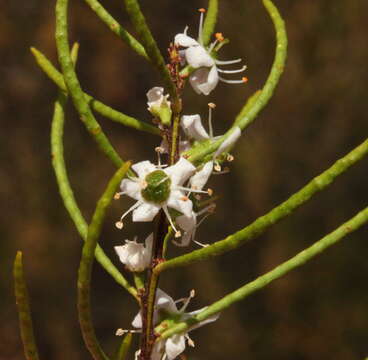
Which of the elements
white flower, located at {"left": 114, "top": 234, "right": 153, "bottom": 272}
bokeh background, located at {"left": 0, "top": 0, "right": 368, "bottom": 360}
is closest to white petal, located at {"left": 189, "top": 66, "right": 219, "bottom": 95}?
white flower, located at {"left": 114, "top": 234, "right": 153, "bottom": 272}

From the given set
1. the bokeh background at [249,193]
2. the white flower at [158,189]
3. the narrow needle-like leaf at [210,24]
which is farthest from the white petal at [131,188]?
the bokeh background at [249,193]

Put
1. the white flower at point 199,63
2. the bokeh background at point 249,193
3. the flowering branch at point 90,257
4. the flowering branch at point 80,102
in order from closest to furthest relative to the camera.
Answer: the flowering branch at point 90,257 → the flowering branch at point 80,102 → the white flower at point 199,63 → the bokeh background at point 249,193

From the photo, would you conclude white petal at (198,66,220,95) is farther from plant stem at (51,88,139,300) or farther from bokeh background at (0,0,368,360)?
bokeh background at (0,0,368,360)

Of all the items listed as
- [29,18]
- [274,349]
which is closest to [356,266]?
[274,349]

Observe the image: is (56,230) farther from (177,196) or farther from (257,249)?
(177,196)

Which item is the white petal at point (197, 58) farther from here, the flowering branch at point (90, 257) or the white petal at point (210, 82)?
the flowering branch at point (90, 257)

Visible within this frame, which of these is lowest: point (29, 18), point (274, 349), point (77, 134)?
point (274, 349)
